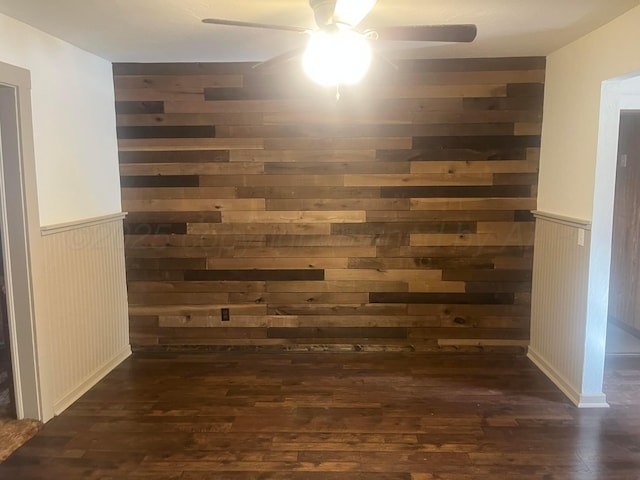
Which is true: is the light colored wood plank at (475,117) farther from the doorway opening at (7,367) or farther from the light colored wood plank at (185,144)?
the doorway opening at (7,367)

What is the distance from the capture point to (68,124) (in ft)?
10.4

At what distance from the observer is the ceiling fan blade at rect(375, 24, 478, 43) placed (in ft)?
6.44

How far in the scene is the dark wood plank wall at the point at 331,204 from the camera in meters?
3.71

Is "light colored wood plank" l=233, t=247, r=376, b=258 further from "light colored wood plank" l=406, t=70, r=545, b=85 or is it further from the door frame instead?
the door frame

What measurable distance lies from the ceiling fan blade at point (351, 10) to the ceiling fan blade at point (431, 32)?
0.50 feet

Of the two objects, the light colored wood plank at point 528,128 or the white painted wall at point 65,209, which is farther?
the light colored wood plank at point 528,128

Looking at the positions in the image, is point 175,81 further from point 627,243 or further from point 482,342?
point 627,243

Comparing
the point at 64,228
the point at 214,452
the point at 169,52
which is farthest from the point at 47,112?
the point at 214,452

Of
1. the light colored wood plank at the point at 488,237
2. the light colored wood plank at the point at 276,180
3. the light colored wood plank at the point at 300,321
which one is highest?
the light colored wood plank at the point at 276,180

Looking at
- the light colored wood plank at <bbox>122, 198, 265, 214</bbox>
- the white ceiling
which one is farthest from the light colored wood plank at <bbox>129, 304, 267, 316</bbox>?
the white ceiling

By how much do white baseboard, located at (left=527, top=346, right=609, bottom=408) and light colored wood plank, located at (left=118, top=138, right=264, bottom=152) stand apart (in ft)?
8.62

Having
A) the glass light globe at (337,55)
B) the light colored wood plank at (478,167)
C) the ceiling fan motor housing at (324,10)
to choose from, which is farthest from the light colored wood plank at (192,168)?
the ceiling fan motor housing at (324,10)

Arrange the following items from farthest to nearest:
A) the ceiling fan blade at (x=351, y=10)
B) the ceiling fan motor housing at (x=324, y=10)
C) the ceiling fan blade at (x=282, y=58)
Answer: the ceiling fan blade at (x=282, y=58), the ceiling fan motor housing at (x=324, y=10), the ceiling fan blade at (x=351, y=10)

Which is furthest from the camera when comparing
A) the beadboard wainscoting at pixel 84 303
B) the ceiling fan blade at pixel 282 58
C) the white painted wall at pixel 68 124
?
the beadboard wainscoting at pixel 84 303
